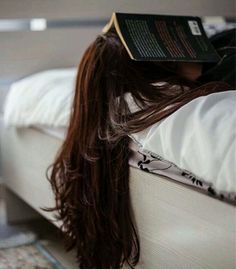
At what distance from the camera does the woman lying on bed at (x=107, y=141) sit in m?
0.93

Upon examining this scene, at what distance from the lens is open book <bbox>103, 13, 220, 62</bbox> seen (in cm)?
100

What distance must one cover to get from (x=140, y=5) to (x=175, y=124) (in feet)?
1.19

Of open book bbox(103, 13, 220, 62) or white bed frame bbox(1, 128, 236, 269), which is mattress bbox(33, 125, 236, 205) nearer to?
white bed frame bbox(1, 128, 236, 269)

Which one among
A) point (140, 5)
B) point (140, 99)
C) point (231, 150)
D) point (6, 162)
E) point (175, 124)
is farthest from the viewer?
point (6, 162)

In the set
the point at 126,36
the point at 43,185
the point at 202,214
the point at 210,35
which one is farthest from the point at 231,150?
the point at 43,185

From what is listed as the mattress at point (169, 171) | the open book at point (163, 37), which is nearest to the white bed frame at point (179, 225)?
the mattress at point (169, 171)

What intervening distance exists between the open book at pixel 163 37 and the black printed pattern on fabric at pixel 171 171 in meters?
0.19

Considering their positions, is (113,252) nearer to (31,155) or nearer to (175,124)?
(175,124)

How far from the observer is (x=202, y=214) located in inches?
28.6

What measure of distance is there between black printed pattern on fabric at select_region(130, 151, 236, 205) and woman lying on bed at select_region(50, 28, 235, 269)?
0.13ft

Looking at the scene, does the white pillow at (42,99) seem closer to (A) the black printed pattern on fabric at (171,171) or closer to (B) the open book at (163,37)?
(B) the open book at (163,37)

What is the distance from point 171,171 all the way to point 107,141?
0.18 m

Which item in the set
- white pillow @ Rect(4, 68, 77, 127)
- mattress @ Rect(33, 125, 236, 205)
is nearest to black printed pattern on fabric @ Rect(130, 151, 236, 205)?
mattress @ Rect(33, 125, 236, 205)

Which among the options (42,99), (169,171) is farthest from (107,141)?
(42,99)
